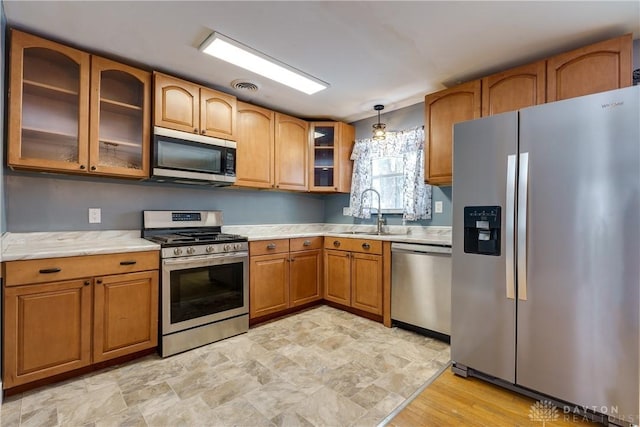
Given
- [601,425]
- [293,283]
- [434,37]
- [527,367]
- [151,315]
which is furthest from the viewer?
[293,283]

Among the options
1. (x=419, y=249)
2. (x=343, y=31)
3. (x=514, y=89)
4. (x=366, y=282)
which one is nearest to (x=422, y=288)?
(x=419, y=249)

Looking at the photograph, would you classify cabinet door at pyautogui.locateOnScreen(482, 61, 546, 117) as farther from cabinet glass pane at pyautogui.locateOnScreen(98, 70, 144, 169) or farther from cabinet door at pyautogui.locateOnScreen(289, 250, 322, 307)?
cabinet glass pane at pyautogui.locateOnScreen(98, 70, 144, 169)

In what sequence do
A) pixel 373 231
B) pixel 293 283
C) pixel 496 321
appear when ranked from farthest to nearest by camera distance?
pixel 373 231 → pixel 293 283 → pixel 496 321

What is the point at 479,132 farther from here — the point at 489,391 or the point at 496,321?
the point at 489,391

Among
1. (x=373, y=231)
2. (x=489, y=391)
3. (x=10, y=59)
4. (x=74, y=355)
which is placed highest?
(x=10, y=59)

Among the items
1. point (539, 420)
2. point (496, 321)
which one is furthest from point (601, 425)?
point (496, 321)

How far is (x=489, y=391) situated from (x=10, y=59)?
147 inches

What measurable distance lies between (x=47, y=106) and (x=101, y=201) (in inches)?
30.2

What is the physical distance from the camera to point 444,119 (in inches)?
108

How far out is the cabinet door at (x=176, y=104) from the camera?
247 cm

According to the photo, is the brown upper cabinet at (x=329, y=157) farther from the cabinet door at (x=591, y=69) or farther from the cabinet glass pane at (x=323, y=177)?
the cabinet door at (x=591, y=69)

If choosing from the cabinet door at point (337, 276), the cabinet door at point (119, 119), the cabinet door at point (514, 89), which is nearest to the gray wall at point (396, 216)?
the cabinet door at point (337, 276)

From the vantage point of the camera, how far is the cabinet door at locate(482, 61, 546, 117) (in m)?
2.23

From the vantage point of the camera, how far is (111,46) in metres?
2.19
